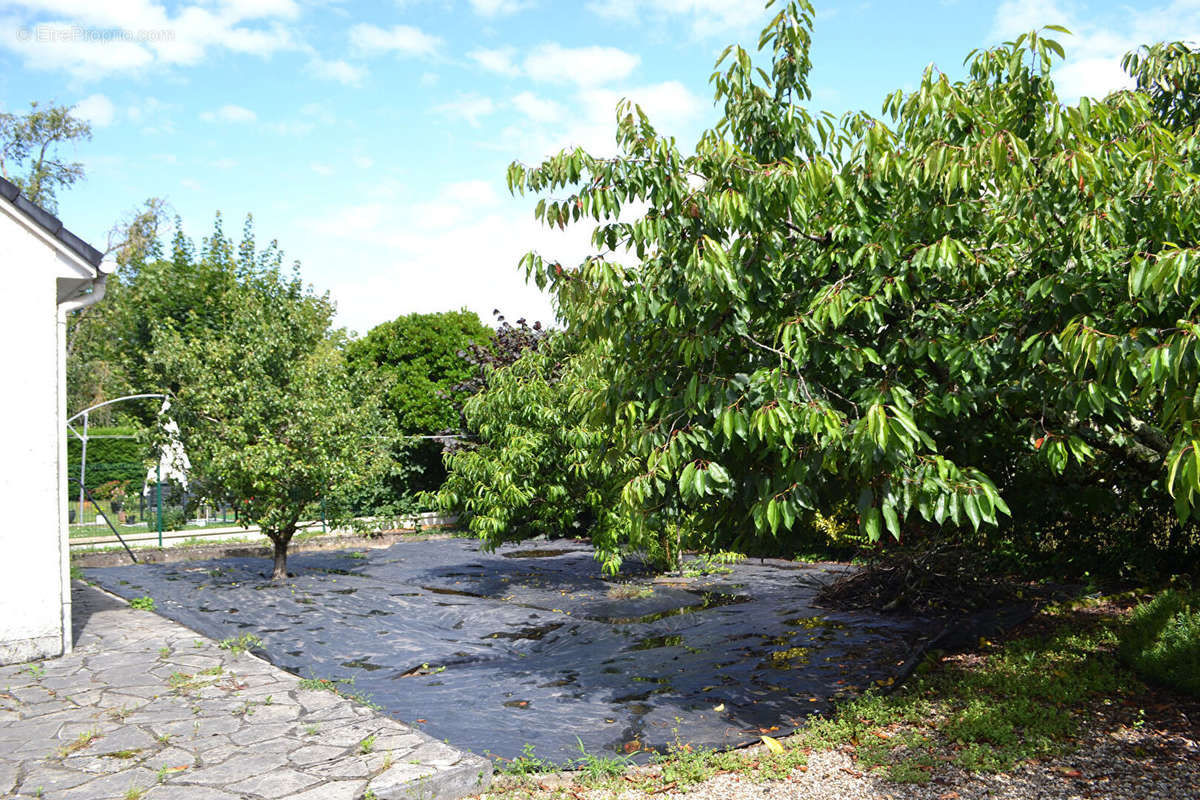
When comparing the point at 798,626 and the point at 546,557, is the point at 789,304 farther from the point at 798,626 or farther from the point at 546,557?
the point at 546,557

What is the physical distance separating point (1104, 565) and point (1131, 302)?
258 inches

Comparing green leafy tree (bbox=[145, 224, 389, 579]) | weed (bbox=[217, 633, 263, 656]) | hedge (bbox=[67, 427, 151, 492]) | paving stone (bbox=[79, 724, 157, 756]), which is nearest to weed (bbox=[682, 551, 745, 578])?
green leafy tree (bbox=[145, 224, 389, 579])

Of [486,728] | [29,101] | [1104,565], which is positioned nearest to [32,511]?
[486,728]

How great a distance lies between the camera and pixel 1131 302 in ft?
12.0

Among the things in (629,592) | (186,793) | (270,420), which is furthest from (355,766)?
(270,420)

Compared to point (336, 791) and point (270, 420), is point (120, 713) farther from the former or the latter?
point (270, 420)

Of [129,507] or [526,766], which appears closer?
[526,766]

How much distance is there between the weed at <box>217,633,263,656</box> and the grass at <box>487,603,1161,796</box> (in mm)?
3785

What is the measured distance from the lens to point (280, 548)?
41.0 feet

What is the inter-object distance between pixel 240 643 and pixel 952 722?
6131mm

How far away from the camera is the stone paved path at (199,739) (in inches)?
169

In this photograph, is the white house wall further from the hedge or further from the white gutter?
the hedge

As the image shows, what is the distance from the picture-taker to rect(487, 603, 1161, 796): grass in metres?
4.63

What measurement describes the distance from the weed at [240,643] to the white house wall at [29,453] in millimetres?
1307
